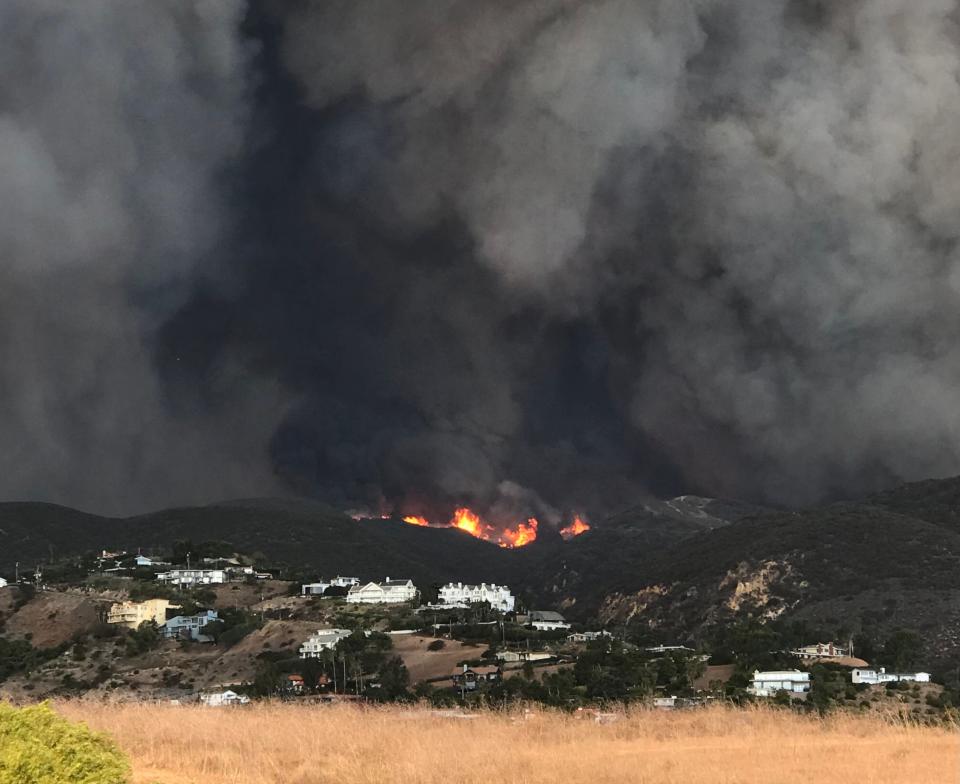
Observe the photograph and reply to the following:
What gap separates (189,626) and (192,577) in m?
45.9

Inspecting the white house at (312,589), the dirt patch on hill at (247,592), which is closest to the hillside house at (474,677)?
the white house at (312,589)

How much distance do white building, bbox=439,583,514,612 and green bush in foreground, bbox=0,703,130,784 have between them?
6105 inches

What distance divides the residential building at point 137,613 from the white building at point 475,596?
4871 centimetres

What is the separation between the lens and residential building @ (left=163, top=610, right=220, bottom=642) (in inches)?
5123

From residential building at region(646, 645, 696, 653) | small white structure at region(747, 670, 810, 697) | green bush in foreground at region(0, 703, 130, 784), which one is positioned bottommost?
small white structure at region(747, 670, 810, 697)

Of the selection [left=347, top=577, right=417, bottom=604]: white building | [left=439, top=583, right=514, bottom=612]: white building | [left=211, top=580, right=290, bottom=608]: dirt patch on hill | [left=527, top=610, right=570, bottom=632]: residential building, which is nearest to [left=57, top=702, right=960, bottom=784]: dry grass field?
[left=527, top=610, right=570, bottom=632]: residential building

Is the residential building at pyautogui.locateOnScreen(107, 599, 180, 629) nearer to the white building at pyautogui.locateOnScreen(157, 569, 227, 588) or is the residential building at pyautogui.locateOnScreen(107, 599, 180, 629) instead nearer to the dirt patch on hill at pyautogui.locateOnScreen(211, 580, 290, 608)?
the dirt patch on hill at pyautogui.locateOnScreen(211, 580, 290, 608)

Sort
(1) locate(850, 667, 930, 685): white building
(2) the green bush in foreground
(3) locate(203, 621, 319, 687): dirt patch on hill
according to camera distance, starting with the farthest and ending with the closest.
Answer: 1. (3) locate(203, 621, 319, 687): dirt patch on hill
2. (1) locate(850, 667, 930, 685): white building
3. (2) the green bush in foreground

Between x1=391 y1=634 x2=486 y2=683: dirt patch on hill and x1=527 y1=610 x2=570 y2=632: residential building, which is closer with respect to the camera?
x1=391 y1=634 x2=486 y2=683: dirt patch on hill

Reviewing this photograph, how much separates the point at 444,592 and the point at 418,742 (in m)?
157

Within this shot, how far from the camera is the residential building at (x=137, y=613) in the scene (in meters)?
140

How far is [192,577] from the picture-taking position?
179750 mm

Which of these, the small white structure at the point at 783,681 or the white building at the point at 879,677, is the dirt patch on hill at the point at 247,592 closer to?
the white building at the point at 879,677

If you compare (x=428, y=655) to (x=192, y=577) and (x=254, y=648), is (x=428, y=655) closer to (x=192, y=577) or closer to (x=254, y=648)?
(x=254, y=648)
